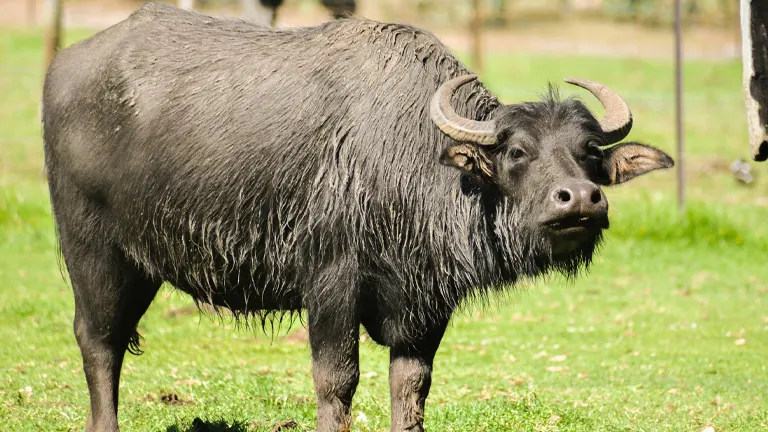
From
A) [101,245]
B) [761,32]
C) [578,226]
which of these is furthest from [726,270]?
[101,245]

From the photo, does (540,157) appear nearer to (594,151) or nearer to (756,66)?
(594,151)

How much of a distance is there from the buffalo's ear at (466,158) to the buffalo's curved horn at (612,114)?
28.0 inches

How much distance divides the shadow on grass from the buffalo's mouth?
2.16m

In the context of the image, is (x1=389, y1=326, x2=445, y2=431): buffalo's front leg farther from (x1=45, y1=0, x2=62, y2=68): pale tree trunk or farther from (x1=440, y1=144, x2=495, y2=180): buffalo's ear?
(x1=45, y1=0, x2=62, y2=68): pale tree trunk

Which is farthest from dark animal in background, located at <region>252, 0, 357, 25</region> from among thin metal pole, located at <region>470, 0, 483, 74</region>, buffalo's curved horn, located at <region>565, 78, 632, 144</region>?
thin metal pole, located at <region>470, 0, 483, 74</region>

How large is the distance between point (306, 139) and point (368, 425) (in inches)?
76.6

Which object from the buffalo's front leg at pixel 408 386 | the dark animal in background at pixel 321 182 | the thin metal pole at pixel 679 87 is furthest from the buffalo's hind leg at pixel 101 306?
the thin metal pole at pixel 679 87

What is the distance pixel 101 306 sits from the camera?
20.8 ft

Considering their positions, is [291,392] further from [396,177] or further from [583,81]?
[583,81]

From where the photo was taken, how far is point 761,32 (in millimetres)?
6359

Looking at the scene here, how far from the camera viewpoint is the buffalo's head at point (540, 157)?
211 inches

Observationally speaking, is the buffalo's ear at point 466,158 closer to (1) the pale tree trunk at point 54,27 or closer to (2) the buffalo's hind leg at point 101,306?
(2) the buffalo's hind leg at point 101,306

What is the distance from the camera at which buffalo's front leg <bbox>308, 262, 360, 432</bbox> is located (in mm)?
5613

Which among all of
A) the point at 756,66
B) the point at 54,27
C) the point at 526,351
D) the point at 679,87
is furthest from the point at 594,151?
the point at 54,27
